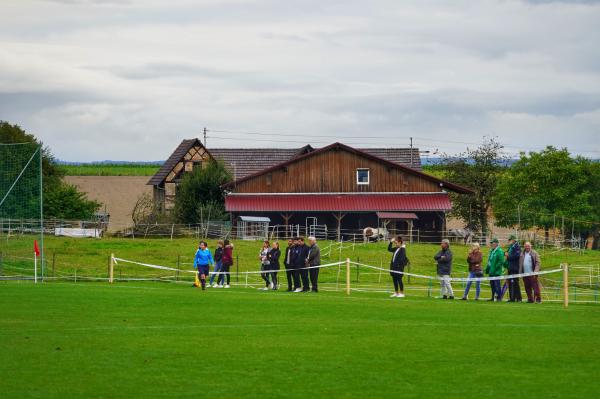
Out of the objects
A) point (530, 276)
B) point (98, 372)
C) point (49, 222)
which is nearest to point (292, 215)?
point (49, 222)

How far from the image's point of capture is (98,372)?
1324 cm

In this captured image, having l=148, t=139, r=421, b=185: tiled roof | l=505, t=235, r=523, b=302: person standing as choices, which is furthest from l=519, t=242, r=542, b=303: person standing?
Answer: l=148, t=139, r=421, b=185: tiled roof

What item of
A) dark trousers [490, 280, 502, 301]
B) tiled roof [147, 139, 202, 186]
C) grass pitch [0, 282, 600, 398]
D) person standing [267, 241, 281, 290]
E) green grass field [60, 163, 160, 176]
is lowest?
grass pitch [0, 282, 600, 398]

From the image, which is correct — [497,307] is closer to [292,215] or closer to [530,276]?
[530,276]

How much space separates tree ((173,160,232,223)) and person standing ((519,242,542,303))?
47843mm

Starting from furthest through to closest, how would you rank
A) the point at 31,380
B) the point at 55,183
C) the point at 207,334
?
the point at 55,183, the point at 207,334, the point at 31,380

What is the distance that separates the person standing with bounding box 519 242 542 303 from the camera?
2822 cm

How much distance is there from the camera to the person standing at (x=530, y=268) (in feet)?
92.6

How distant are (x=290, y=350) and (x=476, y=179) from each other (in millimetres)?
77400

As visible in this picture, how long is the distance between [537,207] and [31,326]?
66923 mm

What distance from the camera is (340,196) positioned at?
76.6 m

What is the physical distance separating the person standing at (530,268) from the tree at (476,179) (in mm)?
58937

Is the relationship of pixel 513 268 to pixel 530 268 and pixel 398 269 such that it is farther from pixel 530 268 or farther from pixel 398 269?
pixel 398 269

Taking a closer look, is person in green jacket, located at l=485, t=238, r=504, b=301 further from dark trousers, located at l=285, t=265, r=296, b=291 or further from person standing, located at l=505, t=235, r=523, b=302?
dark trousers, located at l=285, t=265, r=296, b=291
